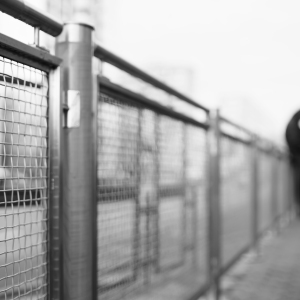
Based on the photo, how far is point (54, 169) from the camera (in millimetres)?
1603

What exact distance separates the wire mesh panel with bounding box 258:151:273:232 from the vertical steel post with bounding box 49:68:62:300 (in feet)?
16.1

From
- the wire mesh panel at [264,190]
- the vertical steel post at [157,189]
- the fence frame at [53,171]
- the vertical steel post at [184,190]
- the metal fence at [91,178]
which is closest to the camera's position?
the metal fence at [91,178]

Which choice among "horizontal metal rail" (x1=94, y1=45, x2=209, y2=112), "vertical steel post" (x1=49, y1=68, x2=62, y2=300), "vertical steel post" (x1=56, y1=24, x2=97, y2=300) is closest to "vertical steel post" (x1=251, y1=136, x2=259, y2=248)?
"horizontal metal rail" (x1=94, y1=45, x2=209, y2=112)

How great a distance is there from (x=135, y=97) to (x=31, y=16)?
0.81m

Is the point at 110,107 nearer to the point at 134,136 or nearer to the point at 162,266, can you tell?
→ the point at 134,136

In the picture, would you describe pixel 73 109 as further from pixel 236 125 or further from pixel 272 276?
pixel 272 276

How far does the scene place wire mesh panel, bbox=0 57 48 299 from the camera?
138 cm

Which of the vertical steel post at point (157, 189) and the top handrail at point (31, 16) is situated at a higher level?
the top handrail at point (31, 16)

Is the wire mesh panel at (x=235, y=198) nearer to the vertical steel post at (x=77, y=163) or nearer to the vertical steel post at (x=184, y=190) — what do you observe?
the vertical steel post at (x=184, y=190)

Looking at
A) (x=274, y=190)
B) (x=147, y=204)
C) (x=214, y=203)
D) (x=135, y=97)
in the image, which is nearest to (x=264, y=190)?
(x=274, y=190)

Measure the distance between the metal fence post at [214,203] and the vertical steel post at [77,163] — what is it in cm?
206

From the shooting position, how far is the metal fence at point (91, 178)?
1.46 m

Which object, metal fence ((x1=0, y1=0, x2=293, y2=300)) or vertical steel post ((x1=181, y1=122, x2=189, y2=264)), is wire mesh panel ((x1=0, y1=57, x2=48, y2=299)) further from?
vertical steel post ((x1=181, y1=122, x2=189, y2=264))

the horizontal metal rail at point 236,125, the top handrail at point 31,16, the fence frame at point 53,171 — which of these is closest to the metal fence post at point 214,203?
the horizontal metal rail at point 236,125
